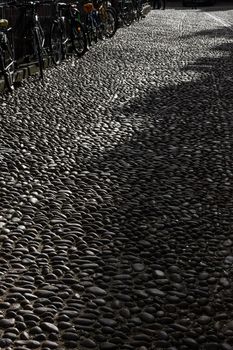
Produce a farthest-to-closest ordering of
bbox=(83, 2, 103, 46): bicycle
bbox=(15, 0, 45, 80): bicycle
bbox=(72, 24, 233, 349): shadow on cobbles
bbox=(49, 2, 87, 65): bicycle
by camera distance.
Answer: bbox=(83, 2, 103, 46): bicycle, bbox=(49, 2, 87, 65): bicycle, bbox=(15, 0, 45, 80): bicycle, bbox=(72, 24, 233, 349): shadow on cobbles

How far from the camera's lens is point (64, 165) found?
6363mm

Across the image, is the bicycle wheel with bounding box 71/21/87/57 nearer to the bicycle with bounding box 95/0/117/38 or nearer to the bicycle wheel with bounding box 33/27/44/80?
the bicycle wheel with bounding box 33/27/44/80

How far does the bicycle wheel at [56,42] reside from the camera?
1284 cm

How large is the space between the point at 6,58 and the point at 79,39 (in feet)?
13.2

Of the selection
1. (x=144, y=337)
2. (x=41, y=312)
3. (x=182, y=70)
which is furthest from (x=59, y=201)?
(x=182, y=70)

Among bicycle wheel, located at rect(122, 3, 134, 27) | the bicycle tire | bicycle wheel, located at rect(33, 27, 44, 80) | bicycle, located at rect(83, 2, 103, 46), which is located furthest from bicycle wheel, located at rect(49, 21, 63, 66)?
the bicycle tire

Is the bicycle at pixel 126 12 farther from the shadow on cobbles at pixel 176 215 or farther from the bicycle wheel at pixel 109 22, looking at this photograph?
the shadow on cobbles at pixel 176 215

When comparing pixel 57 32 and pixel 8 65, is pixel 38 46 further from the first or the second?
pixel 57 32

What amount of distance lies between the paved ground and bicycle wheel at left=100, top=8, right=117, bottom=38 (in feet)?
29.4

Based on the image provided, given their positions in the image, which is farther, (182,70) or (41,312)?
(182,70)

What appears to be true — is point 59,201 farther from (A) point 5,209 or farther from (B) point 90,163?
(B) point 90,163

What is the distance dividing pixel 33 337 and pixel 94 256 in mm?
1070

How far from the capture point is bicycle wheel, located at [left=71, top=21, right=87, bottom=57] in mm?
14181

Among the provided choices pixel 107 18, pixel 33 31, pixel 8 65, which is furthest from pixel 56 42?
pixel 107 18
